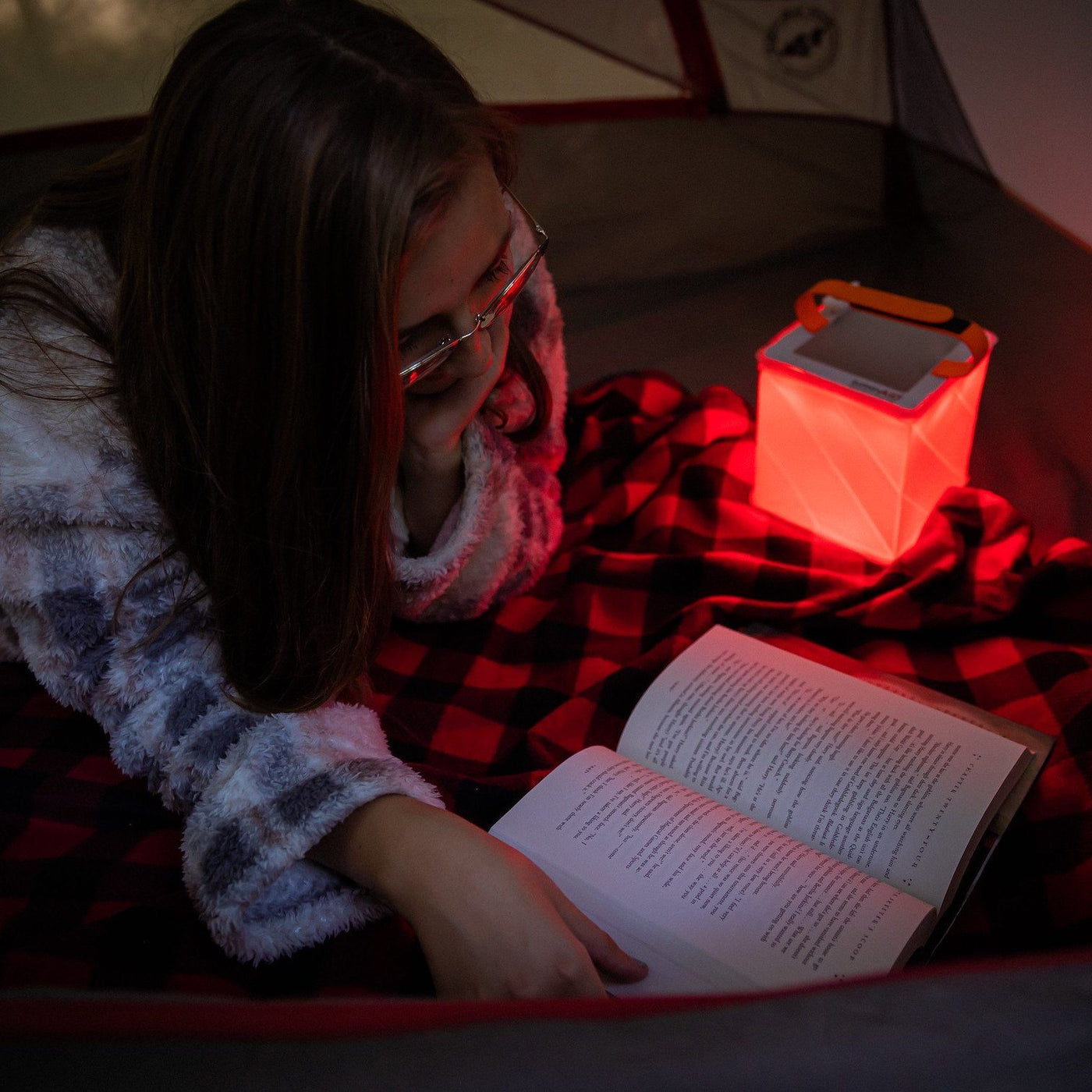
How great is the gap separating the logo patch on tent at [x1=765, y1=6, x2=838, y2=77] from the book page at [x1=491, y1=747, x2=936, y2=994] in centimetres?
103

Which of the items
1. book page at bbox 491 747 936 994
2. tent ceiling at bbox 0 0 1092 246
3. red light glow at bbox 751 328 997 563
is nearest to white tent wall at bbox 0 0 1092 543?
tent ceiling at bbox 0 0 1092 246

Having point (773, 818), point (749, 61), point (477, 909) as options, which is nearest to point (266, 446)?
point (477, 909)

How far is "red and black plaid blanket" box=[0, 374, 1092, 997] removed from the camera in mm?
638

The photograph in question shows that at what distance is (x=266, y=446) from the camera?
61 cm

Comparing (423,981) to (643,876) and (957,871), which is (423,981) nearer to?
(643,876)

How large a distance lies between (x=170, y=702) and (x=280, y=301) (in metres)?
0.26

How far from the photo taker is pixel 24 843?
70cm

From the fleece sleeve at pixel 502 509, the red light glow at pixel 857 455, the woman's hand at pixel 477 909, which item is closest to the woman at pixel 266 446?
the woman's hand at pixel 477 909

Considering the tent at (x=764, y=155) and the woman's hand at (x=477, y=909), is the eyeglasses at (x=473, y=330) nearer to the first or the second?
the woman's hand at (x=477, y=909)

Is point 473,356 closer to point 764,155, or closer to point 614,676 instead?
point 614,676

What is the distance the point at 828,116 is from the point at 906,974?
1.27 m

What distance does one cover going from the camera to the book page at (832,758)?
0.66 metres

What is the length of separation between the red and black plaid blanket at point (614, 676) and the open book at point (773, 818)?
0.15ft

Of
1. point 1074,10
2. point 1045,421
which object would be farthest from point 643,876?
point 1074,10
